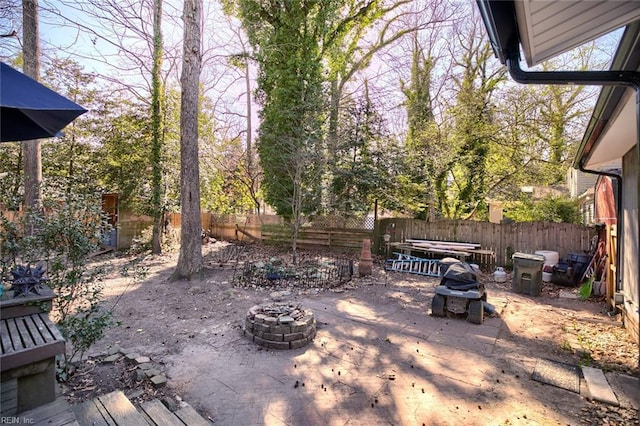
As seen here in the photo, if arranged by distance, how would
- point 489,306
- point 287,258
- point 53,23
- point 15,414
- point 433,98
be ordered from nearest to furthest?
point 15,414
point 489,306
point 53,23
point 287,258
point 433,98

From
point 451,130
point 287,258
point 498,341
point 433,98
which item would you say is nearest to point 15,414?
point 498,341

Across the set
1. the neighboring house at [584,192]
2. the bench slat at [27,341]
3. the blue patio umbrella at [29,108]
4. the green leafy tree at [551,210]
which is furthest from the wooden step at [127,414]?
the green leafy tree at [551,210]

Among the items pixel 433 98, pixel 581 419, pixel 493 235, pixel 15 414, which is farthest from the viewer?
pixel 433 98

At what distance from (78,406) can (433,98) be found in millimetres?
13752

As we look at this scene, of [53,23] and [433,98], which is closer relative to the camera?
[53,23]

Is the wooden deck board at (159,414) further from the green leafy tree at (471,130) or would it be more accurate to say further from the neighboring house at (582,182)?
the neighboring house at (582,182)

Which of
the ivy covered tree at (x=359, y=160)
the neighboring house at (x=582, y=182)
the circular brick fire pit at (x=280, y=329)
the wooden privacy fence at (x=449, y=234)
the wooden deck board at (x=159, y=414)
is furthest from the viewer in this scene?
the neighboring house at (x=582, y=182)

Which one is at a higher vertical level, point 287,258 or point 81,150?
point 81,150

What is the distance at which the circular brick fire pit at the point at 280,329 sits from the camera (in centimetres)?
409

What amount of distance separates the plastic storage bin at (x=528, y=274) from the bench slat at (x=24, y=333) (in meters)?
7.80

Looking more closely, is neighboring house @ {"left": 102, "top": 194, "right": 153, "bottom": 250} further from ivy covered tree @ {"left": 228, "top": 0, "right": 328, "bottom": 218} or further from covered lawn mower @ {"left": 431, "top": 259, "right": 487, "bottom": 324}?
covered lawn mower @ {"left": 431, "top": 259, "right": 487, "bottom": 324}

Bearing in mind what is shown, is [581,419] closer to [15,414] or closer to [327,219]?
[15,414]

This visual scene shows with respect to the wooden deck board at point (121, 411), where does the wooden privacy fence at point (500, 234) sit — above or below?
above

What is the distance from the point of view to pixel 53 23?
306 inches
